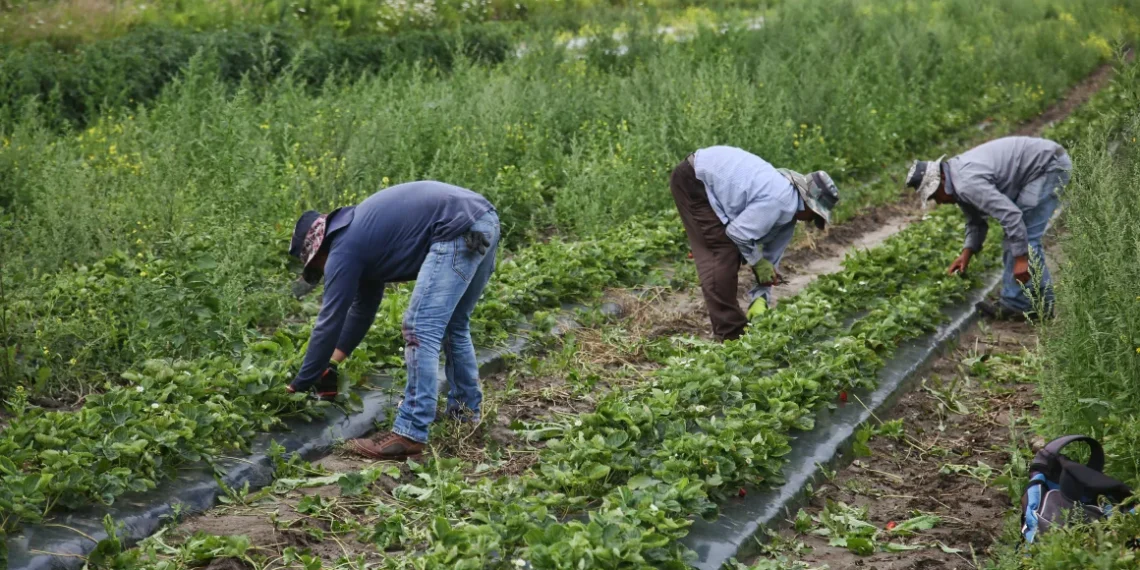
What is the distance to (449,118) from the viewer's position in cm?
1128

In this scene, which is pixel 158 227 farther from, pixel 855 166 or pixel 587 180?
pixel 855 166

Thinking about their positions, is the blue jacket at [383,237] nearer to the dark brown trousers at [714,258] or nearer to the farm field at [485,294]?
the farm field at [485,294]

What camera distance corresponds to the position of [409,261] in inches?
219

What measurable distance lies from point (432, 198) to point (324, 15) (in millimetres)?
13841

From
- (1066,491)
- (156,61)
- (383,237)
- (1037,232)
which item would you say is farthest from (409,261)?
(156,61)

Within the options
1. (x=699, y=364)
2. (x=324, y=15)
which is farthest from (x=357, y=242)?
(x=324, y=15)

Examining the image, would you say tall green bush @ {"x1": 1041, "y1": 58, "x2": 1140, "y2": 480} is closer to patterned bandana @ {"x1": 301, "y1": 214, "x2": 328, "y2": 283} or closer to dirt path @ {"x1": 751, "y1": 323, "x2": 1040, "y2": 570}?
dirt path @ {"x1": 751, "y1": 323, "x2": 1040, "y2": 570}

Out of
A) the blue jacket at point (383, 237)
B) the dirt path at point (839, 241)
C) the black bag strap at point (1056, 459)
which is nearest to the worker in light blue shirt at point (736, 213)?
the dirt path at point (839, 241)

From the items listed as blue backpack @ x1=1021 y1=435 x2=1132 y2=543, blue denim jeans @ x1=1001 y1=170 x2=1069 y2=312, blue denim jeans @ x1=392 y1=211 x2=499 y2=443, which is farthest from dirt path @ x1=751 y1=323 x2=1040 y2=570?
blue denim jeans @ x1=392 y1=211 x2=499 y2=443

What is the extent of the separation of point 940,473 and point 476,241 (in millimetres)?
2685

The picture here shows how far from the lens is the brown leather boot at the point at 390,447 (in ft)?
18.5

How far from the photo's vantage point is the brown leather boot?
565 cm

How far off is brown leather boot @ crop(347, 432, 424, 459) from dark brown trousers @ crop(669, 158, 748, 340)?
2.46 m

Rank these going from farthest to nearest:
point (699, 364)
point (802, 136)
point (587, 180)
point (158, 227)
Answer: point (802, 136), point (587, 180), point (158, 227), point (699, 364)
